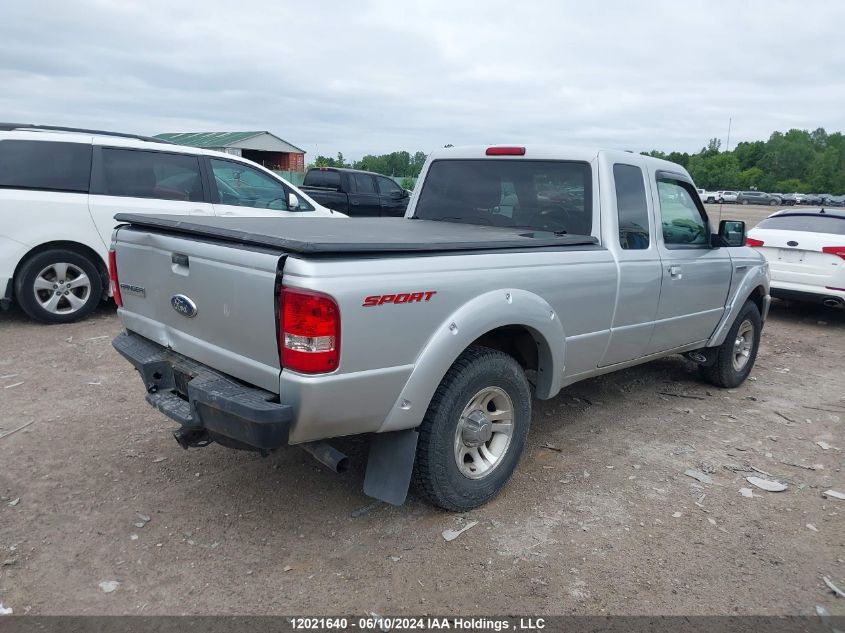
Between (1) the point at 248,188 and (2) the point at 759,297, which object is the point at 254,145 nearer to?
(1) the point at 248,188

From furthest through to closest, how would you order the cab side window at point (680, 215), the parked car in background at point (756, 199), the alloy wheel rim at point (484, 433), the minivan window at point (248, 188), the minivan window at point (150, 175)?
the parked car in background at point (756, 199) < the minivan window at point (248, 188) < the minivan window at point (150, 175) < the cab side window at point (680, 215) < the alloy wheel rim at point (484, 433)

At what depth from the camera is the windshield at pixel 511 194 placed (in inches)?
171

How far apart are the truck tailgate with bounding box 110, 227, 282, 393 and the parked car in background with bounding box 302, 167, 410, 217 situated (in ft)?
39.6

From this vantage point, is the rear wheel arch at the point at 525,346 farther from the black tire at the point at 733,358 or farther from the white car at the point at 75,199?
the white car at the point at 75,199

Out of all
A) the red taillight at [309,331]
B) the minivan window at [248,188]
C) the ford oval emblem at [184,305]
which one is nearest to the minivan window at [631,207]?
the red taillight at [309,331]

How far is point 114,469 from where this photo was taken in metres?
3.91

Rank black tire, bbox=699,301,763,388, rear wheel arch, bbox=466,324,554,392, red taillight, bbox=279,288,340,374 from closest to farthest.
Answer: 1. red taillight, bbox=279,288,340,374
2. rear wheel arch, bbox=466,324,554,392
3. black tire, bbox=699,301,763,388

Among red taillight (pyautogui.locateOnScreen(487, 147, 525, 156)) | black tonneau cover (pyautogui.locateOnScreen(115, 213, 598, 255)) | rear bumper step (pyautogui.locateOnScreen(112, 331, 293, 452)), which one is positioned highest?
red taillight (pyautogui.locateOnScreen(487, 147, 525, 156))

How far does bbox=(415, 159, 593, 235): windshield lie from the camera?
4352 mm

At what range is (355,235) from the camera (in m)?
3.35

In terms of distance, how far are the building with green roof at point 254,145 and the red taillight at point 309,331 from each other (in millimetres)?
30449

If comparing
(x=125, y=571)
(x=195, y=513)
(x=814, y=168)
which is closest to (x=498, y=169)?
(x=195, y=513)

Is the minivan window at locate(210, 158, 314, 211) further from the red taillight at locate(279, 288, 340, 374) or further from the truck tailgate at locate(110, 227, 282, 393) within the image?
the red taillight at locate(279, 288, 340, 374)

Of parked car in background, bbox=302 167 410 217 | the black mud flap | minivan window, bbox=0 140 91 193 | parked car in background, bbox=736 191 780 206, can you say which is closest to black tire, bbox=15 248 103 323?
minivan window, bbox=0 140 91 193
